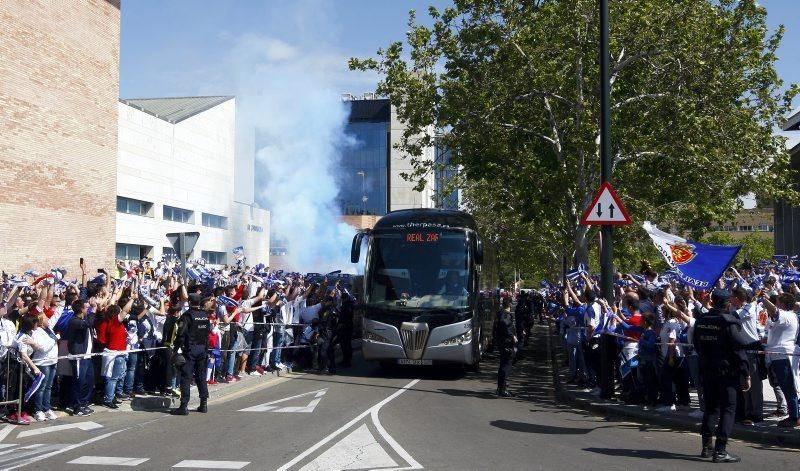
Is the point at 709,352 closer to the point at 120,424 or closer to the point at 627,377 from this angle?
the point at 627,377

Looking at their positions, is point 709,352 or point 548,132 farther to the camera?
point 548,132

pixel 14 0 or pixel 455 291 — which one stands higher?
pixel 14 0

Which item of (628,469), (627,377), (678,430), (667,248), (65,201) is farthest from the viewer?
(65,201)

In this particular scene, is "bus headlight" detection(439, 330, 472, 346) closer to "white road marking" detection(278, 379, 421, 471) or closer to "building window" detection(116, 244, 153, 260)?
"white road marking" detection(278, 379, 421, 471)

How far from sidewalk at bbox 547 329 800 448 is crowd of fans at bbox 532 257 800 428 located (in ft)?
0.71

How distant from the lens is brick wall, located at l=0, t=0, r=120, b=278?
3534 cm

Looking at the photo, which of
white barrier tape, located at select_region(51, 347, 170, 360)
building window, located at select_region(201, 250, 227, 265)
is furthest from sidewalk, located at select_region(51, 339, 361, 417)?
building window, located at select_region(201, 250, 227, 265)

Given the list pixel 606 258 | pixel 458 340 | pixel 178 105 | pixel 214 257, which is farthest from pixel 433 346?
pixel 178 105

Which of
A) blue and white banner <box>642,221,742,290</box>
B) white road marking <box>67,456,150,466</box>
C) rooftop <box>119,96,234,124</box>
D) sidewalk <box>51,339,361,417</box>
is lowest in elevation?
sidewalk <box>51,339,361,417</box>

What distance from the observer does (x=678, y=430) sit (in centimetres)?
1214

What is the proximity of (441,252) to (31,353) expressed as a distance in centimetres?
983

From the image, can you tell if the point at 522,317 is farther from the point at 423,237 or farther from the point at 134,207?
the point at 134,207

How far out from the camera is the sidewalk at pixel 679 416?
36.0 feet

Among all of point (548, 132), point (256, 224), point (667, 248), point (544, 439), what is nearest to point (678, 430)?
point (544, 439)
